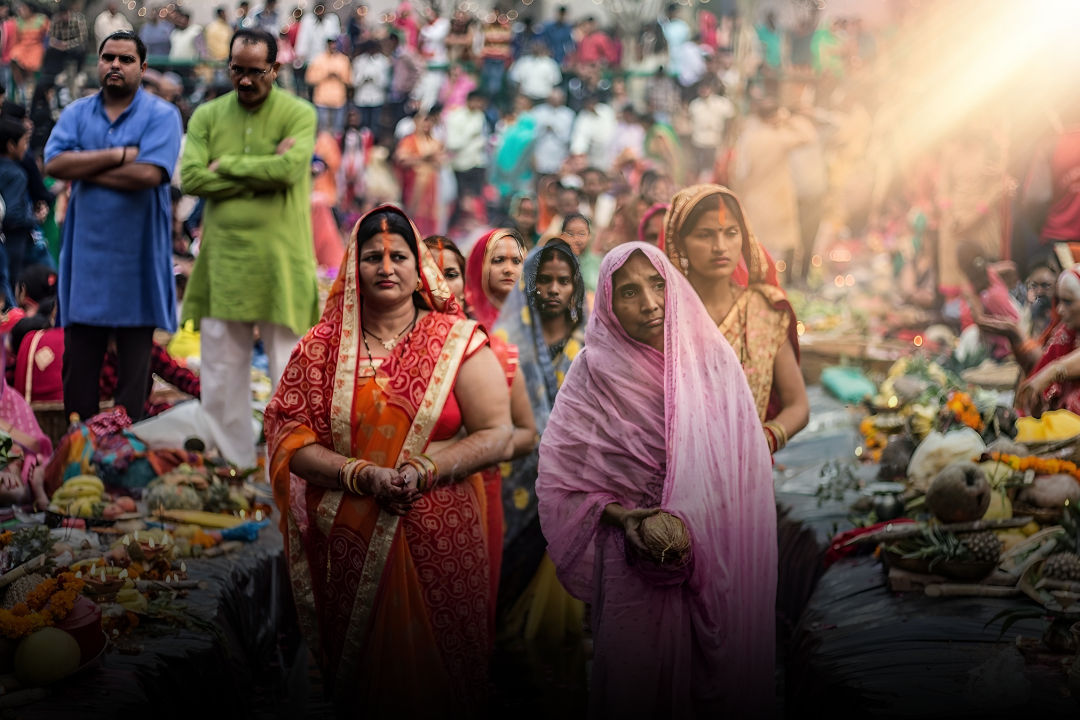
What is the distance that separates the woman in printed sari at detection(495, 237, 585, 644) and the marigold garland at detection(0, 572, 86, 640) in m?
1.61

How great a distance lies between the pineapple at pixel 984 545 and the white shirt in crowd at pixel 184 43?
995cm

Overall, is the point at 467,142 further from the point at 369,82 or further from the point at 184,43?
the point at 184,43

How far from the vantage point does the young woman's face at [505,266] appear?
15.2 ft

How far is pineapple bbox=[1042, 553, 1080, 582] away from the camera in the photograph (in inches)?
162

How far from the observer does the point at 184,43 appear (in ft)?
41.0

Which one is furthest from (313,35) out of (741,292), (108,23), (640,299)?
(640,299)

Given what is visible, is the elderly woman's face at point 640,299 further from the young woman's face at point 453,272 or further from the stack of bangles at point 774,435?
the young woman's face at point 453,272

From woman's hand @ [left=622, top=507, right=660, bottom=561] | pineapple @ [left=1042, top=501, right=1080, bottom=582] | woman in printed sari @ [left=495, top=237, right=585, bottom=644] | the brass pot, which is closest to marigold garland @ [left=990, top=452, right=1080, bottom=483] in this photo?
pineapple @ [left=1042, top=501, right=1080, bottom=582]

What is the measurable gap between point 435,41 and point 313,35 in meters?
1.60

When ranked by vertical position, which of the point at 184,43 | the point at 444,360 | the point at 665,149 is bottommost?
the point at 444,360

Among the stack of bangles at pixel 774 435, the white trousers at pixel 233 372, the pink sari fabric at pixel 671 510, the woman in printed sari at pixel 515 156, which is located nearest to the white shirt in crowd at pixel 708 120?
the woman in printed sari at pixel 515 156

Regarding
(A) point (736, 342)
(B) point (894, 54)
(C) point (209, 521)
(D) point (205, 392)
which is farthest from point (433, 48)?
(A) point (736, 342)

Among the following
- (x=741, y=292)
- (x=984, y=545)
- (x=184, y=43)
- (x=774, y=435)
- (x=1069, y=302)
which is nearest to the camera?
(x=774, y=435)

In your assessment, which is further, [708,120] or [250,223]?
[708,120]
